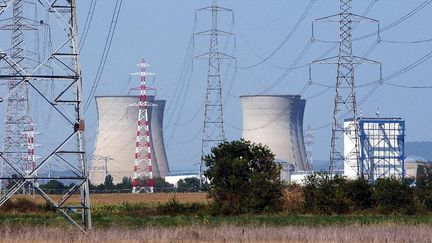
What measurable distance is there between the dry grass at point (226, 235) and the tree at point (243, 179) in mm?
18594

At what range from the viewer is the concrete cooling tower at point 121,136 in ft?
280

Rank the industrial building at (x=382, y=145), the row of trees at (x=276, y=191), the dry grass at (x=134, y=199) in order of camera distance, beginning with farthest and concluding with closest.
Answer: the industrial building at (x=382, y=145) < the dry grass at (x=134, y=199) < the row of trees at (x=276, y=191)

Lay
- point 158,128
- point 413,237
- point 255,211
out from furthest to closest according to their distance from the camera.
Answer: point 158,128, point 255,211, point 413,237

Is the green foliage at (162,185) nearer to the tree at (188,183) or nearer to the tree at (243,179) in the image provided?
the tree at (188,183)

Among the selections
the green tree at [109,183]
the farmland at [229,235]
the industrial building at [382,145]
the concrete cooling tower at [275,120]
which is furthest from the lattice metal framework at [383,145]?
the farmland at [229,235]

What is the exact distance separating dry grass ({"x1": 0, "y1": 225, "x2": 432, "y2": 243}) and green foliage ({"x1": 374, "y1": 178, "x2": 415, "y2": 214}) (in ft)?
63.6

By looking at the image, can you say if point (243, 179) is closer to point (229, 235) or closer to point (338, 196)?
point (338, 196)

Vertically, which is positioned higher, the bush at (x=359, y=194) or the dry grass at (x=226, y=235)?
the bush at (x=359, y=194)

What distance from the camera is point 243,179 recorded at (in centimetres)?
4575

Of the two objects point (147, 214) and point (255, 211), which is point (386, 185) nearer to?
point (255, 211)

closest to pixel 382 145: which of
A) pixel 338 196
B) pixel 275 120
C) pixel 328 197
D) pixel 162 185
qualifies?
pixel 275 120

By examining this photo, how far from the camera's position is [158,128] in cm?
9412

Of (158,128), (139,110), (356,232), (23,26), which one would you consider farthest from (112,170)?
(356,232)

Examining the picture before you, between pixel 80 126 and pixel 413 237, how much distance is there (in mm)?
7862
